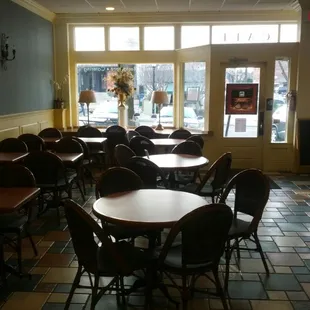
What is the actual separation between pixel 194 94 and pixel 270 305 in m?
5.47

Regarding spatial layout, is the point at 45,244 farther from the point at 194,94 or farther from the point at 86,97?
the point at 194,94

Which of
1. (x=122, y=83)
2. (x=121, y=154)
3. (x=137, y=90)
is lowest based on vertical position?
(x=121, y=154)

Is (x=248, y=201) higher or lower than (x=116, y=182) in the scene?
lower

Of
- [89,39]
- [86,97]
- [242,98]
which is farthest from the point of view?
[89,39]

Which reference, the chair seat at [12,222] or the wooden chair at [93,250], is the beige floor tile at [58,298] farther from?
the chair seat at [12,222]

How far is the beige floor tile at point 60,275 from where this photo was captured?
3.31 metres

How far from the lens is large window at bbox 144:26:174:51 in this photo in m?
8.11

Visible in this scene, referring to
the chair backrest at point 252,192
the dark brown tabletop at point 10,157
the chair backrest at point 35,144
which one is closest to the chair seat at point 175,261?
the chair backrest at point 252,192

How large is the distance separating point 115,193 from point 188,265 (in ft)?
3.34

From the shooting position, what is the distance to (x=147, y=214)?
2.72m

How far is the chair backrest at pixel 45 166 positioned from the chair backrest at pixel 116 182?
1.23 m

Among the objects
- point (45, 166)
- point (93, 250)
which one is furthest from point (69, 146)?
point (93, 250)

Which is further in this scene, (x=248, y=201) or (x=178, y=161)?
(x=178, y=161)

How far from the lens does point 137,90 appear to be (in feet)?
27.4
